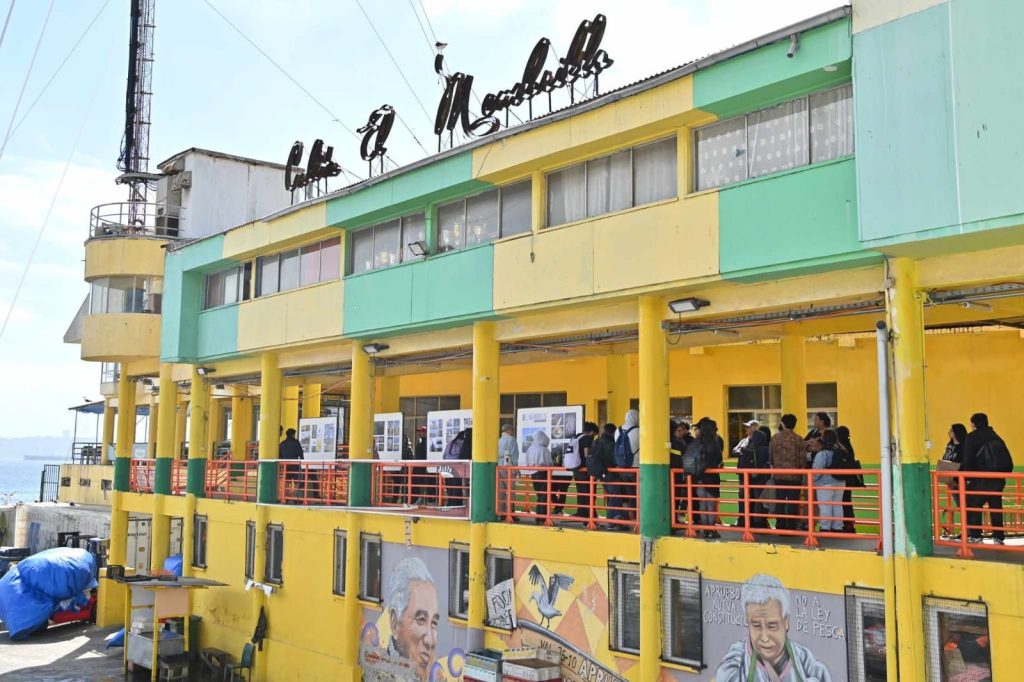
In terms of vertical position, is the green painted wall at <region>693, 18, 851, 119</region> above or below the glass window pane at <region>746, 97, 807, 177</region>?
above

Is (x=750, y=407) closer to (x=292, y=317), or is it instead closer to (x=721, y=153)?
(x=721, y=153)

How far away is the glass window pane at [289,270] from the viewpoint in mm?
23600

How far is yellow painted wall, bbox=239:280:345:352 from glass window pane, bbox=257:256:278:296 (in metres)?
0.36

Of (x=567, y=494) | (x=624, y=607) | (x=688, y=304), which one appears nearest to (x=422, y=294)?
(x=567, y=494)

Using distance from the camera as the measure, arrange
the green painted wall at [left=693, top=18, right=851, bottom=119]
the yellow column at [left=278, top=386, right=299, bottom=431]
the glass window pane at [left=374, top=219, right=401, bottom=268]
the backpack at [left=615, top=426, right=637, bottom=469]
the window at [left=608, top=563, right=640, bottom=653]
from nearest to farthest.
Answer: the green painted wall at [left=693, top=18, right=851, bottom=119]
the window at [left=608, top=563, right=640, bottom=653]
the backpack at [left=615, top=426, right=637, bottom=469]
the glass window pane at [left=374, top=219, right=401, bottom=268]
the yellow column at [left=278, top=386, right=299, bottom=431]

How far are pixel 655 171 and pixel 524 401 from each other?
11873 millimetres

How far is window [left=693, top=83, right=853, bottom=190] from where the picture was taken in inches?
502

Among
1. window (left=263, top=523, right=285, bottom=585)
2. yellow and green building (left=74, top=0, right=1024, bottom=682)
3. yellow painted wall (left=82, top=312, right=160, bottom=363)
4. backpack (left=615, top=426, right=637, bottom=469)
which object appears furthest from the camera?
yellow painted wall (left=82, top=312, right=160, bottom=363)

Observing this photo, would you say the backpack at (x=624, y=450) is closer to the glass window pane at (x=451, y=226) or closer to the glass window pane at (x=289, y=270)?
the glass window pane at (x=451, y=226)

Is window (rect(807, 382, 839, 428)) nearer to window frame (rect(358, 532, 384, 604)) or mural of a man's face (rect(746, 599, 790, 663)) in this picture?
mural of a man's face (rect(746, 599, 790, 663))

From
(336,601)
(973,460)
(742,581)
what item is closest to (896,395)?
(973,460)

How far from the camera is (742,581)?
13.2m

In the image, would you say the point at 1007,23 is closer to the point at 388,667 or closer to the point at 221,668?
the point at 388,667

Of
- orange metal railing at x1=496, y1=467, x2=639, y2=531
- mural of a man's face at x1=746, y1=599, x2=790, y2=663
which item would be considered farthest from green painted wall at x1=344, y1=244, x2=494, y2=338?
mural of a man's face at x1=746, y1=599, x2=790, y2=663
